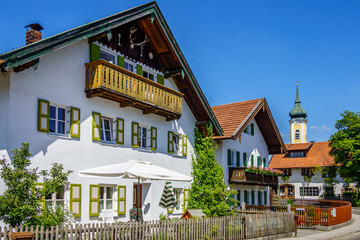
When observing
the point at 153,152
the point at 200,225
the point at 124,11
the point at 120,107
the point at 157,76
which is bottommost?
the point at 200,225

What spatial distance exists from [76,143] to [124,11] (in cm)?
579

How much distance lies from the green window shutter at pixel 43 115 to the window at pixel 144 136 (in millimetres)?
5592

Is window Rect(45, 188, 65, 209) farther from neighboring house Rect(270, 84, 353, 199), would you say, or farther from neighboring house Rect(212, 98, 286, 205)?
neighboring house Rect(270, 84, 353, 199)

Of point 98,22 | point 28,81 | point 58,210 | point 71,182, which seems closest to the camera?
point 58,210

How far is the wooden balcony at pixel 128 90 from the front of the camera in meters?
16.6

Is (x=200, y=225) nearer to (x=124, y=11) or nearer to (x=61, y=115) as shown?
(x=61, y=115)

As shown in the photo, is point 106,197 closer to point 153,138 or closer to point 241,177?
point 153,138

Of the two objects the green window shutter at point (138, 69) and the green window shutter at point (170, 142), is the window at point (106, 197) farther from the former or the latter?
the green window shutter at point (138, 69)

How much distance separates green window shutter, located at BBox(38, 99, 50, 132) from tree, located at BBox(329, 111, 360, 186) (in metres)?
39.6

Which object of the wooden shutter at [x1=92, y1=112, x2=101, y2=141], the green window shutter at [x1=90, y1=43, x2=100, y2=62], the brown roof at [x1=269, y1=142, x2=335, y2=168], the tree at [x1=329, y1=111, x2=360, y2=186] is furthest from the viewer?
the brown roof at [x1=269, y1=142, x2=335, y2=168]

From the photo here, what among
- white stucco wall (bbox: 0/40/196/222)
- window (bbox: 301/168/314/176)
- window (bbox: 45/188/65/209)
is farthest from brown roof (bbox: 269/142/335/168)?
window (bbox: 45/188/65/209)

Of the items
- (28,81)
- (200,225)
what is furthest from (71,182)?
(200,225)

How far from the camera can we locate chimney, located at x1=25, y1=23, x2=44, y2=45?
18062 mm

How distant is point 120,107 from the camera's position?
1859 centimetres
